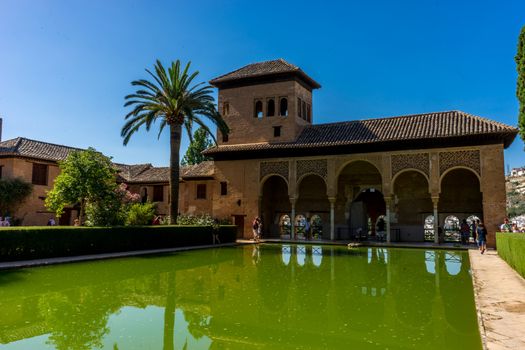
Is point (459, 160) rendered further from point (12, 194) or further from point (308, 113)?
point (12, 194)

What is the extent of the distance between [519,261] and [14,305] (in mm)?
10807

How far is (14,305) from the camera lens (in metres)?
7.14

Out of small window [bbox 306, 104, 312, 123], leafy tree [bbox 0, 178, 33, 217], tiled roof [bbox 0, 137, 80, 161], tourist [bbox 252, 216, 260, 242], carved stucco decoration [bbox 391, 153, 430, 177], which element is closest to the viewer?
carved stucco decoration [bbox 391, 153, 430, 177]

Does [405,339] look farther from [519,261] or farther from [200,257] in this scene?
[200,257]

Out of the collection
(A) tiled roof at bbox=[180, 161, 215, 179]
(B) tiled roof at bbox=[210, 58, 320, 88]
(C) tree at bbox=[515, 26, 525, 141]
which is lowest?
(A) tiled roof at bbox=[180, 161, 215, 179]

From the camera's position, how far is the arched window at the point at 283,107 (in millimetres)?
26744

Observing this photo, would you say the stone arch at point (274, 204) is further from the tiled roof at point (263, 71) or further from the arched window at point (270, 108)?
the tiled roof at point (263, 71)

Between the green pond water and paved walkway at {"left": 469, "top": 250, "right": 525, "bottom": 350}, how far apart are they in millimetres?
222

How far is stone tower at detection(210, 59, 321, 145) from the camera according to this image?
26359mm

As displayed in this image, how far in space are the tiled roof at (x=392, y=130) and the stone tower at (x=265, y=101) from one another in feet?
2.58

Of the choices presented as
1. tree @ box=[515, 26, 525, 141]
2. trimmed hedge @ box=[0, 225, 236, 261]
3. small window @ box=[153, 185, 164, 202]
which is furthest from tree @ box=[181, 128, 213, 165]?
tree @ box=[515, 26, 525, 141]

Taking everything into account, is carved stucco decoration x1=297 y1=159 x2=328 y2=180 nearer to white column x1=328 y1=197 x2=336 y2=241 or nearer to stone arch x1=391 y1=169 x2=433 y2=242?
white column x1=328 y1=197 x2=336 y2=241

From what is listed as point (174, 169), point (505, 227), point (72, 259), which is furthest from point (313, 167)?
point (72, 259)

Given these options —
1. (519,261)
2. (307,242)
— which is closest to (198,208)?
(307,242)
